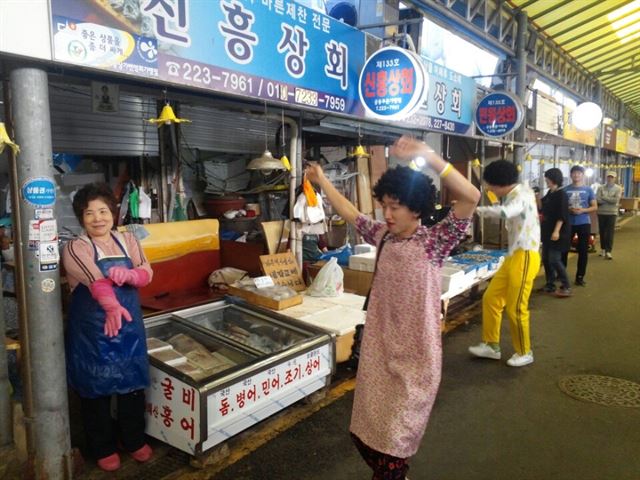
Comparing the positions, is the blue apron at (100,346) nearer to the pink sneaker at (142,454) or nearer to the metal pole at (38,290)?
the metal pole at (38,290)

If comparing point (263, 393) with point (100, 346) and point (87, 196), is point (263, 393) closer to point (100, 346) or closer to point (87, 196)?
point (100, 346)

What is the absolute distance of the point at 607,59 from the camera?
60.1 feet

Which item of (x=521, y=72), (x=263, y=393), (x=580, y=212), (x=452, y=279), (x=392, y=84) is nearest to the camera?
(x=263, y=393)

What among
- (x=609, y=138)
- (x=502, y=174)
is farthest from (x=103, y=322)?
(x=609, y=138)

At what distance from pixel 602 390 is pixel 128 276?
4918 millimetres

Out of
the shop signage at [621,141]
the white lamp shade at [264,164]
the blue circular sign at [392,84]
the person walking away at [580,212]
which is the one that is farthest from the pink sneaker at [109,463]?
the shop signage at [621,141]

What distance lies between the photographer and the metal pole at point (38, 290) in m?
2.92

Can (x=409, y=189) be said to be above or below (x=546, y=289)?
above

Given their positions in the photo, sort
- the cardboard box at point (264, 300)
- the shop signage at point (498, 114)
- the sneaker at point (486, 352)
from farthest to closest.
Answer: the shop signage at point (498, 114), the sneaker at point (486, 352), the cardboard box at point (264, 300)

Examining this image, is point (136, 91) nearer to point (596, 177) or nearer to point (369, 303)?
point (369, 303)

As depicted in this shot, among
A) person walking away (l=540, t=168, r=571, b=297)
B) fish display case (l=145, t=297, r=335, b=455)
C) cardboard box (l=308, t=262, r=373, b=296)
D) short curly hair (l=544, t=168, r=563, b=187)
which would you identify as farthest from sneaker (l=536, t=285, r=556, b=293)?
fish display case (l=145, t=297, r=335, b=455)

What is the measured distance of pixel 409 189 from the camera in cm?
243

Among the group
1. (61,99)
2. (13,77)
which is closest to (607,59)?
(61,99)

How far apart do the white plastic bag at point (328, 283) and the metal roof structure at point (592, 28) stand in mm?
9291
